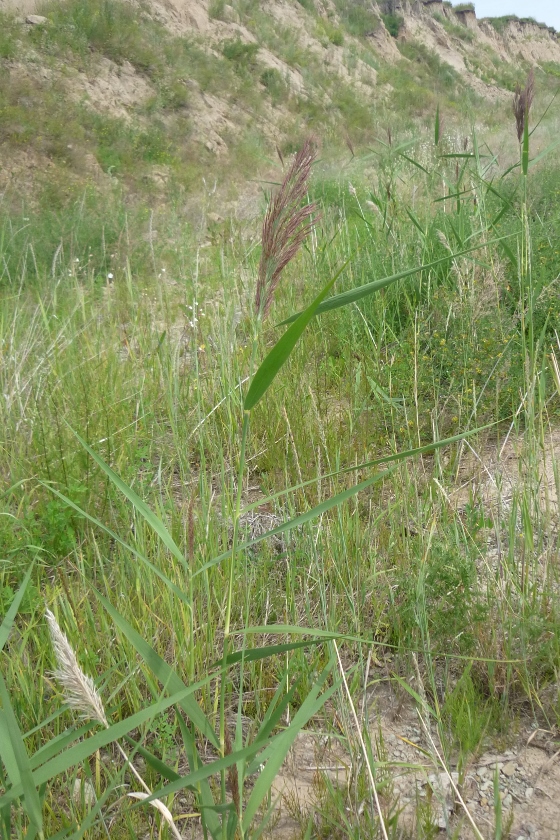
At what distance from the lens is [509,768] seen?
4.25 feet

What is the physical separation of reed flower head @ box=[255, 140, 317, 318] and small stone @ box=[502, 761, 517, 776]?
1.06m

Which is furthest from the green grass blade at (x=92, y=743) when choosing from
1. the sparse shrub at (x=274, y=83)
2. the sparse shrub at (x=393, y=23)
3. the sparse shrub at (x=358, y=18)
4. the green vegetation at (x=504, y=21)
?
the green vegetation at (x=504, y=21)

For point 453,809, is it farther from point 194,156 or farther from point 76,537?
point 194,156

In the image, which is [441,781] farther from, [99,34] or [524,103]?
[99,34]

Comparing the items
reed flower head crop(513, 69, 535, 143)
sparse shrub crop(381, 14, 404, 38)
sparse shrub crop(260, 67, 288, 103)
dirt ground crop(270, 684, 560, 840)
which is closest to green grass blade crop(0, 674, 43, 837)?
dirt ground crop(270, 684, 560, 840)

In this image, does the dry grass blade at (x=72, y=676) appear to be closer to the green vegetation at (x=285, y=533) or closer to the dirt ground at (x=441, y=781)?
the green vegetation at (x=285, y=533)

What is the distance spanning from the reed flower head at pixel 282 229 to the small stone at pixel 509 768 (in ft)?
3.49

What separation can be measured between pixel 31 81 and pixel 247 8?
32.3 ft

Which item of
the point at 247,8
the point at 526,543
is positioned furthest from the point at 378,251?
the point at 247,8

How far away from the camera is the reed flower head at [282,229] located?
0.80 meters

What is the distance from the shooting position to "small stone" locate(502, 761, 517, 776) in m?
1.29

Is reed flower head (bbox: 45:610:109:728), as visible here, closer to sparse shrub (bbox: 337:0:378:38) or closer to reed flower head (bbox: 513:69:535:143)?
reed flower head (bbox: 513:69:535:143)

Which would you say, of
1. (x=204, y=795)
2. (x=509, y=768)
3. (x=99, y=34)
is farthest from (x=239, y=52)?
(x=204, y=795)

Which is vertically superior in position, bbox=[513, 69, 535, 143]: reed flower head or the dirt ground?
bbox=[513, 69, 535, 143]: reed flower head
